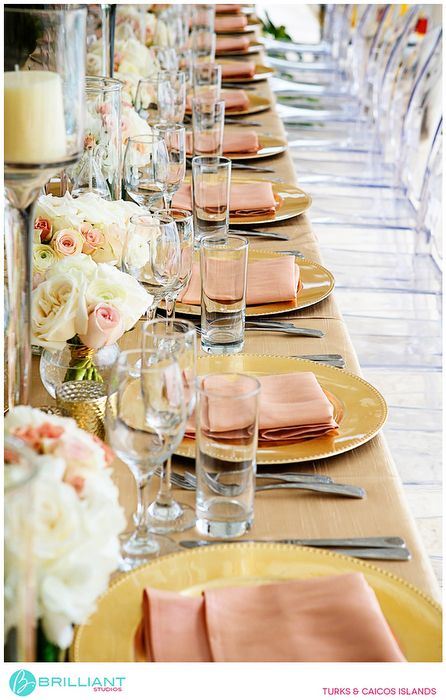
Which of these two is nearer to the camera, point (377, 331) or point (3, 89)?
point (3, 89)

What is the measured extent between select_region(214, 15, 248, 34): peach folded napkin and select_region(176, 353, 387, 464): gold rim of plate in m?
2.97

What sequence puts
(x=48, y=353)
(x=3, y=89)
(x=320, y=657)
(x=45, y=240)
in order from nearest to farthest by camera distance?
1. (x=320, y=657)
2. (x=3, y=89)
3. (x=48, y=353)
4. (x=45, y=240)

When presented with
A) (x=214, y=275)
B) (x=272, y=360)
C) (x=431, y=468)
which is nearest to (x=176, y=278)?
(x=214, y=275)

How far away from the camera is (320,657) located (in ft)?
3.06

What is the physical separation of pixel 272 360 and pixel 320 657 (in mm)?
656

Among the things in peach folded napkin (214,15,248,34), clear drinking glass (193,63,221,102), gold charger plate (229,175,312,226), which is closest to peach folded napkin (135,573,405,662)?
gold charger plate (229,175,312,226)

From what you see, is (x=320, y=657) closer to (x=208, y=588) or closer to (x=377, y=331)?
(x=208, y=588)

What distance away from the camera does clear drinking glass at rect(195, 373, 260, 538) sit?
108 cm

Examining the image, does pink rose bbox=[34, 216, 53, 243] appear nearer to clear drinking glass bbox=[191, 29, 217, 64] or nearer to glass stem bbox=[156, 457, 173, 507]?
glass stem bbox=[156, 457, 173, 507]

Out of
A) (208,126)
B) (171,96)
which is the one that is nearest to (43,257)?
(208,126)

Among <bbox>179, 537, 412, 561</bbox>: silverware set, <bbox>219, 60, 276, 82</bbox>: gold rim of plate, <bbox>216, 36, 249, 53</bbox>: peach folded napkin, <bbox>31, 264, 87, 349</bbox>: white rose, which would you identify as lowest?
<bbox>179, 537, 412, 561</bbox>: silverware set

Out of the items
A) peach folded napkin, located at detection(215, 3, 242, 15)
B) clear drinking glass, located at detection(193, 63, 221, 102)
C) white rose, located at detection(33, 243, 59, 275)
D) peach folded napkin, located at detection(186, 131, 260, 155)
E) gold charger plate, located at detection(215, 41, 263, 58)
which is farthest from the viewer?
peach folded napkin, located at detection(215, 3, 242, 15)
